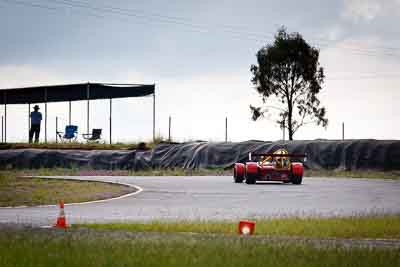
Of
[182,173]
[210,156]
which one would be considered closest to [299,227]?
[182,173]

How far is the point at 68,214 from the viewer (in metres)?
16.3

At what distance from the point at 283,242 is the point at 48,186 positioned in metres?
14.8

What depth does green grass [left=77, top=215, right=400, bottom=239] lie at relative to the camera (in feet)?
41.8

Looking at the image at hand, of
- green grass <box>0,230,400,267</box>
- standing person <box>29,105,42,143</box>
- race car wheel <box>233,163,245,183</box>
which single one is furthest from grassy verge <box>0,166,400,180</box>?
green grass <box>0,230,400,267</box>

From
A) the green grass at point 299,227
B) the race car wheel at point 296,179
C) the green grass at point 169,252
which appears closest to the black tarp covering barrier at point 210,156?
the race car wheel at point 296,179

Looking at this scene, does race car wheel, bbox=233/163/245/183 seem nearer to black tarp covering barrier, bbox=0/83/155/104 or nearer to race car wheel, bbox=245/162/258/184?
race car wheel, bbox=245/162/258/184

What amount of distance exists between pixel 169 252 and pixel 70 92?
3358cm

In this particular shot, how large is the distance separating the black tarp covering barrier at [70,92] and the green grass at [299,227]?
27.8 m

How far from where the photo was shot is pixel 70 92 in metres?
42.6

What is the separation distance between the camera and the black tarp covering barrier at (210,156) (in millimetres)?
33719

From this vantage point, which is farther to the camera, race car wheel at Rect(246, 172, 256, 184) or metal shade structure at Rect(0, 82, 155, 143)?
metal shade structure at Rect(0, 82, 155, 143)

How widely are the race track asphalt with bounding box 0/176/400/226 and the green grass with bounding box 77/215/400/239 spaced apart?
1.41m

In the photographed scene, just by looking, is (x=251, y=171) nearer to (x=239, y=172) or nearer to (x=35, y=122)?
(x=239, y=172)

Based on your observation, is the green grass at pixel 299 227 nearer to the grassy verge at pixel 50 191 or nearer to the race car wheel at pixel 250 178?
the grassy verge at pixel 50 191
